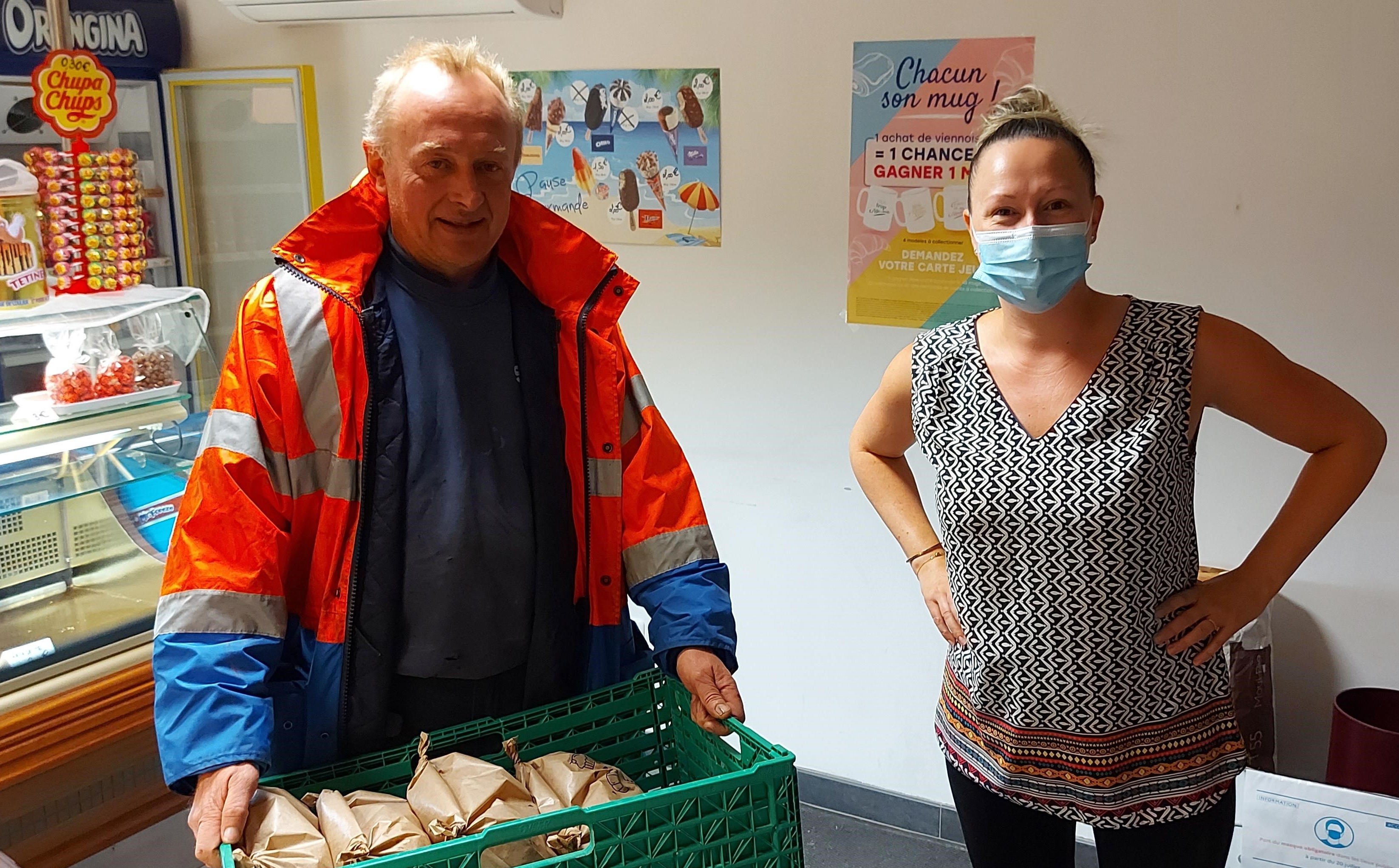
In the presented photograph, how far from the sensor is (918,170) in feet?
9.07

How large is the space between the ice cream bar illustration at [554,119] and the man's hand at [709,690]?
2.02 m

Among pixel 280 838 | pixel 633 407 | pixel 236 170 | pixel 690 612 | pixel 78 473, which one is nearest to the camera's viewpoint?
pixel 280 838

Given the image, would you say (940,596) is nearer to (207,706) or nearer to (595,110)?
(207,706)

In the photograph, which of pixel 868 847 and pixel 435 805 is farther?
pixel 868 847

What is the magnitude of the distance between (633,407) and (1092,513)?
63cm

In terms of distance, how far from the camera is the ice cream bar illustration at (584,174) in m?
3.17

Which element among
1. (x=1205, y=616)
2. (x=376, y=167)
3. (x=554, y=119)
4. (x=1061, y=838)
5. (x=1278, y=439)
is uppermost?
(x=554, y=119)

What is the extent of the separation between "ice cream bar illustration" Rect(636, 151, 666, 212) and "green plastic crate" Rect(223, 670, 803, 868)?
1.80 meters

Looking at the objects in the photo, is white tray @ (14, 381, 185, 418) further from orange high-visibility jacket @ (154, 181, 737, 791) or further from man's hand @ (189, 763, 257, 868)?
man's hand @ (189, 763, 257, 868)

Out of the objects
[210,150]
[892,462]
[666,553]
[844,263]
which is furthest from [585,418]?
[210,150]

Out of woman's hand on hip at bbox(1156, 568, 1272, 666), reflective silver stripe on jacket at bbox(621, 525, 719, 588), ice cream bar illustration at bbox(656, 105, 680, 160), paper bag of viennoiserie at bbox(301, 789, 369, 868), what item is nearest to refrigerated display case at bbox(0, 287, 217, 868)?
paper bag of viennoiserie at bbox(301, 789, 369, 868)

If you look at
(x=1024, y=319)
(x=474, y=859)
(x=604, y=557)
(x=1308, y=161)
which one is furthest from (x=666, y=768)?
(x=1308, y=161)

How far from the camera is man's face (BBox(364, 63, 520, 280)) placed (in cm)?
145

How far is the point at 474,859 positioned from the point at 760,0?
2.32 meters
